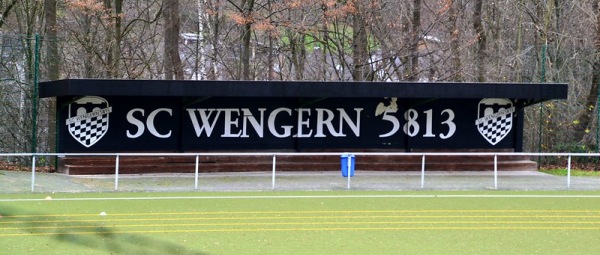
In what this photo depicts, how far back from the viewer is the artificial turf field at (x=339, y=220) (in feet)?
36.2

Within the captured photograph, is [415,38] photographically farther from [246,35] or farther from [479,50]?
[246,35]

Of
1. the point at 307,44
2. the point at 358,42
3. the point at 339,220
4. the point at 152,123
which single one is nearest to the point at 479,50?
the point at 358,42

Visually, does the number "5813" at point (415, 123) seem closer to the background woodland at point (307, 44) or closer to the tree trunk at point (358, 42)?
the background woodland at point (307, 44)

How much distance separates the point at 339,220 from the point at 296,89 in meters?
7.16

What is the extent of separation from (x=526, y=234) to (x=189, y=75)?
72.2 ft

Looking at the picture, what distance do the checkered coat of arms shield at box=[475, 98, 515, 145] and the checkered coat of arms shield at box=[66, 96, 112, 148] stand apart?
9.46 meters

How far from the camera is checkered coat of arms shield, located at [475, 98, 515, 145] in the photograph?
22.2 meters

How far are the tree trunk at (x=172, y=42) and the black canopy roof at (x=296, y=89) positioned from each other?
807 centimetres

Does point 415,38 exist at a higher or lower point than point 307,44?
higher

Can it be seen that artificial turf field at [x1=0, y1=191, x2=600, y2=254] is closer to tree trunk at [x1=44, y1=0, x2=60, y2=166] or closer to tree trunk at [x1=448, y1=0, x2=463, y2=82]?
tree trunk at [x1=44, y1=0, x2=60, y2=166]

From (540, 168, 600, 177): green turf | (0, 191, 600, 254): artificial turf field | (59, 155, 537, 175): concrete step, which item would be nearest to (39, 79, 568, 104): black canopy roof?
(59, 155, 537, 175): concrete step

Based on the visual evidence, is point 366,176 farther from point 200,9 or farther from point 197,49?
point 200,9

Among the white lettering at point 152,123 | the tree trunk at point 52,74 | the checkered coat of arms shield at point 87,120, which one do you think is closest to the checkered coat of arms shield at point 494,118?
the white lettering at point 152,123

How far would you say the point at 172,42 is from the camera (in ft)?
92.0
